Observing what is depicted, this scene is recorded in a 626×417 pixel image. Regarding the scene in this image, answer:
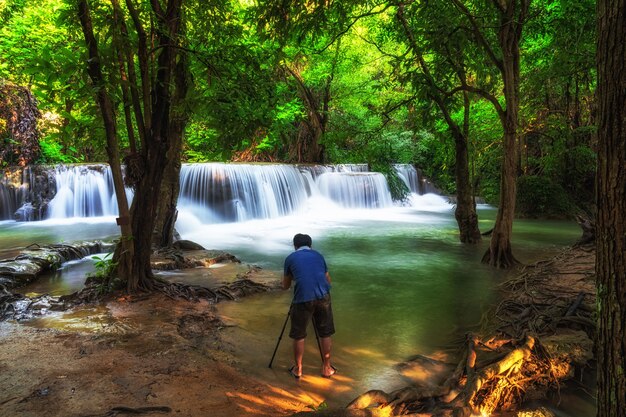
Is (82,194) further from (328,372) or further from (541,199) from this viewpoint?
(541,199)

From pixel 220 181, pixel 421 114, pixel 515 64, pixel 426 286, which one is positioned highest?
pixel 515 64

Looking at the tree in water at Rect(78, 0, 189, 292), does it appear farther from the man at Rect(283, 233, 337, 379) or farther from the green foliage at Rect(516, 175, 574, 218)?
the green foliage at Rect(516, 175, 574, 218)

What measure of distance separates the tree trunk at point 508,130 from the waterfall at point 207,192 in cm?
1219

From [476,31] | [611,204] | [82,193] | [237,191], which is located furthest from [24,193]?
[611,204]

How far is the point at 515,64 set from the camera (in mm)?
9539

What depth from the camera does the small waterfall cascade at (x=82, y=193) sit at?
57.9 feet

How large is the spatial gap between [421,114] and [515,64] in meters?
2.60

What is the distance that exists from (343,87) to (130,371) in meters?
21.9

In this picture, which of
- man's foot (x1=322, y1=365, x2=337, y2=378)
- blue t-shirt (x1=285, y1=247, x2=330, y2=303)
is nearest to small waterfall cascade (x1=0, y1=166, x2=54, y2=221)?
blue t-shirt (x1=285, y1=247, x2=330, y2=303)

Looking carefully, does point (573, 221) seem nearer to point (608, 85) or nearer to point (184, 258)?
point (184, 258)

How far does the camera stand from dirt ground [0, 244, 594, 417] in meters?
3.55

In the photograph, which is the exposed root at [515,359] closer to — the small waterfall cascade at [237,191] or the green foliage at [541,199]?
the green foliage at [541,199]

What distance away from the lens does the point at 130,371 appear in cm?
414

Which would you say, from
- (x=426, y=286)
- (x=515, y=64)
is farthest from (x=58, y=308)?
(x=515, y=64)
